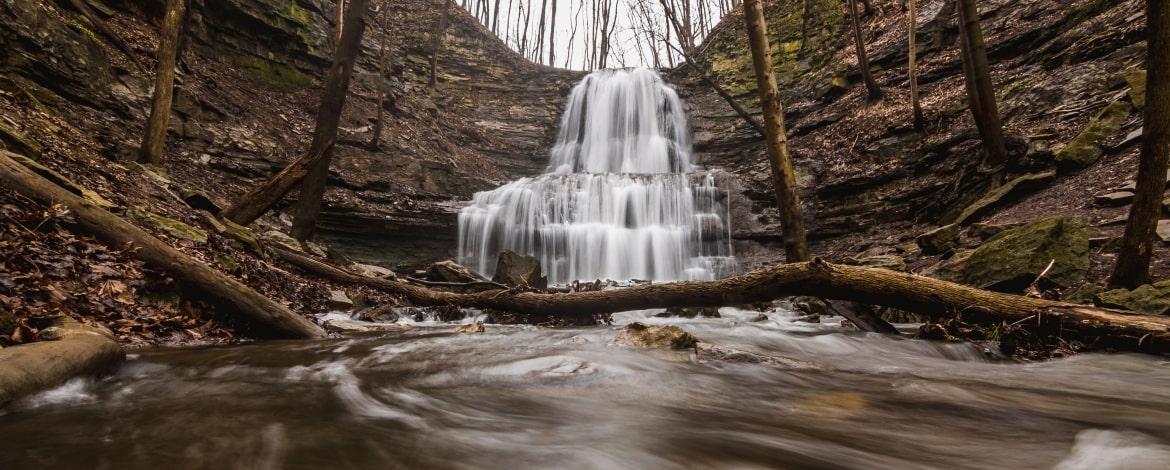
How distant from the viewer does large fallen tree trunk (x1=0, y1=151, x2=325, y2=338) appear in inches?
158

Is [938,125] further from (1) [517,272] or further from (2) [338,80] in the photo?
(2) [338,80]

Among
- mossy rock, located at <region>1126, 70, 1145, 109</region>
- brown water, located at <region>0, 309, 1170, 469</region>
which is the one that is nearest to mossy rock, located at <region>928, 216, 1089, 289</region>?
brown water, located at <region>0, 309, 1170, 469</region>

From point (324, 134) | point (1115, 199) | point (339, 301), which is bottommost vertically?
point (339, 301)

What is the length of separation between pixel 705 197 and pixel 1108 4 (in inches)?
413

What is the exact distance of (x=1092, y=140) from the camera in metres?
8.81

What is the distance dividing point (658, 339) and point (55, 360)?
406 cm

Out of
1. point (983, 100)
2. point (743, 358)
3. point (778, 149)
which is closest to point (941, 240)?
point (983, 100)

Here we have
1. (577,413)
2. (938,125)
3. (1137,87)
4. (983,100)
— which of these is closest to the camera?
(577,413)

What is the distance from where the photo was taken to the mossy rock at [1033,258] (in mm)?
5902

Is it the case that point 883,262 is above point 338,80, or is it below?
below

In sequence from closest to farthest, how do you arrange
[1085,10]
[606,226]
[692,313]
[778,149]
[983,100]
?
[778,149]
[692,313]
[983,100]
[1085,10]
[606,226]

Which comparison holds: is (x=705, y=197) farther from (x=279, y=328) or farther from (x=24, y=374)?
(x=24, y=374)

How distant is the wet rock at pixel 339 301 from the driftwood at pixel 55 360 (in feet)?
14.2

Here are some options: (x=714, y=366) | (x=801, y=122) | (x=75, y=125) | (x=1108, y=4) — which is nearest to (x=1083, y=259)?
(x=714, y=366)
